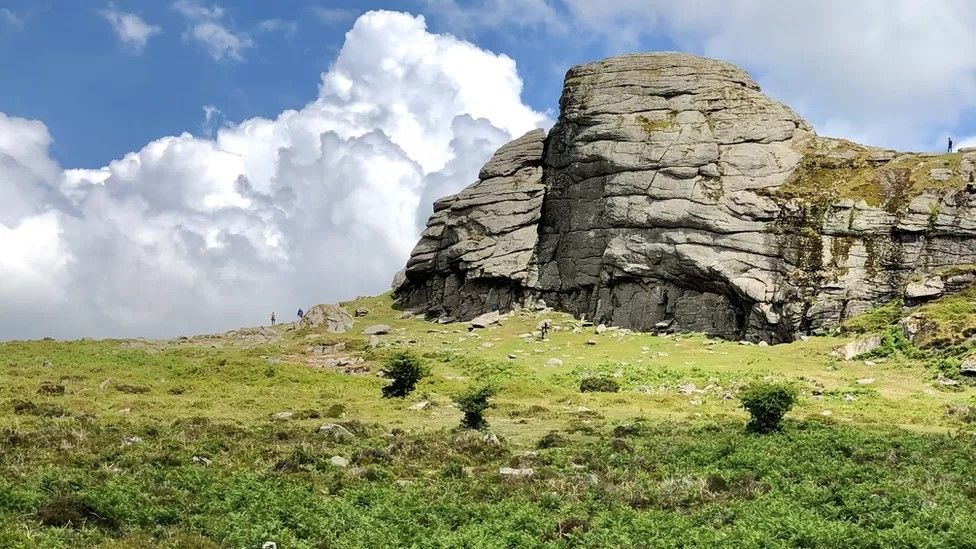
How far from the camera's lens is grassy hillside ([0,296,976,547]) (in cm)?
1836

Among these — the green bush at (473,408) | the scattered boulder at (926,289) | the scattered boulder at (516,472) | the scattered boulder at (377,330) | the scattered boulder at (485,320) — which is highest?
the scattered boulder at (926,289)

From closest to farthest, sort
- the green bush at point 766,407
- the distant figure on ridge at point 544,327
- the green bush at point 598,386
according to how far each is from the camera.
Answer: the green bush at point 766,407 < the green bush at point 598,386 < the distant figure on ridge at point 544,327

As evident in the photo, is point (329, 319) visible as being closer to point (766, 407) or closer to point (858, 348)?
point (858, 348)

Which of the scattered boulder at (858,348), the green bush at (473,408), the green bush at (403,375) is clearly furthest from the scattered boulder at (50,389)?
the scattered boulder at (858,348)

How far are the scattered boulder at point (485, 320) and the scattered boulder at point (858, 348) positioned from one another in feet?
112

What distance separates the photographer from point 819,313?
70375 millimetres

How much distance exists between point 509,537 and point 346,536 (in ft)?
12.2

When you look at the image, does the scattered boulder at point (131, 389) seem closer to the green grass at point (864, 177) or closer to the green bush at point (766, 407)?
the green bush at point (766, 407)

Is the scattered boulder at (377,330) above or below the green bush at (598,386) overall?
above

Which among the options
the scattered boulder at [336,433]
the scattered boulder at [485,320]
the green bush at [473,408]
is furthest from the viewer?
the scattered boulder at [485,320]

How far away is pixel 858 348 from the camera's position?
59.9m

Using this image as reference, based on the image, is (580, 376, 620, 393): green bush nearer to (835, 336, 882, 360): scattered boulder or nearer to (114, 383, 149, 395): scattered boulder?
(835, 336, 882, 360): scattered boulder

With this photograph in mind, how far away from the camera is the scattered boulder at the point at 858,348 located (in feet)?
194

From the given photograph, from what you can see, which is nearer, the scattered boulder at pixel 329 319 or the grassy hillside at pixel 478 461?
the grassy hillside at pixel 478 461
